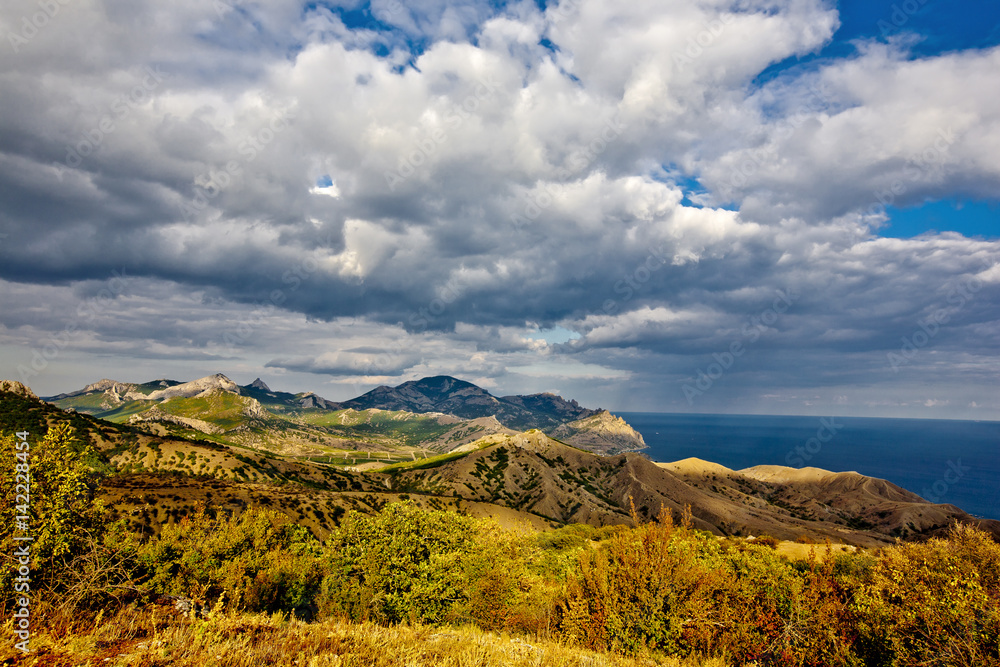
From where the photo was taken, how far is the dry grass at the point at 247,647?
10.6m

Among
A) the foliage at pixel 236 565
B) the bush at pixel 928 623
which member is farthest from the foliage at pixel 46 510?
the bush at pixel 928 623

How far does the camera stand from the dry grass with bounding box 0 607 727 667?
10.6m

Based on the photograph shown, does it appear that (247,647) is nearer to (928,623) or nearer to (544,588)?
(544,588)

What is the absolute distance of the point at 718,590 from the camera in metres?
24.0

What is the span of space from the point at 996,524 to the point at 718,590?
9473 inches

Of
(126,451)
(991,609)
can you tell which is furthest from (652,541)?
(126,451)

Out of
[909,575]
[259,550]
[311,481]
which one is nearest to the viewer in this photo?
[909,575]

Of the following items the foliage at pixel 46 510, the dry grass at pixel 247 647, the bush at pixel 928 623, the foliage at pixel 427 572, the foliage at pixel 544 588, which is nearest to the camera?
the dry grass at pixel 247 647

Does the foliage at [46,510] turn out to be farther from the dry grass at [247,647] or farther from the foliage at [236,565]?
the foliage at [236,565]

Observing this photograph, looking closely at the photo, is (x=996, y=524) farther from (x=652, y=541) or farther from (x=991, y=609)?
(x=652, y=541)

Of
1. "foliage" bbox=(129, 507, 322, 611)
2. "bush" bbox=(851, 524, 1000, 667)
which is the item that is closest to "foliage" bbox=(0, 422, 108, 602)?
"foliage" bbox=(129, 507, 322, 611)

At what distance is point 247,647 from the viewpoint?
472 inches

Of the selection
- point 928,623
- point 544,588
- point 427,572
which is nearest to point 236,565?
point 427,572

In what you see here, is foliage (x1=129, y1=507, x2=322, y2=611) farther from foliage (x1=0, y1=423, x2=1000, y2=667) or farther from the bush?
the bush
